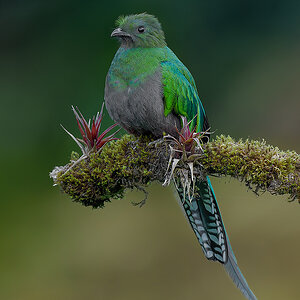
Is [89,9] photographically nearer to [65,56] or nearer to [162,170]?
[65,56]

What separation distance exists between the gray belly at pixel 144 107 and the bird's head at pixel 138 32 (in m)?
0.37

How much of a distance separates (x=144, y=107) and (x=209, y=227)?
38.6 inches

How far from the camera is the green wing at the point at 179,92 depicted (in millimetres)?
4168

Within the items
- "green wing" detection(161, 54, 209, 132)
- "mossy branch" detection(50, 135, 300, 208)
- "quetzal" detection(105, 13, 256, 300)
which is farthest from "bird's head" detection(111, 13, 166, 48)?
"mossy branch" detection(50, 135, 300, 208)

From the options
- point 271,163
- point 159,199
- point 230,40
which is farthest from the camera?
point 230,40

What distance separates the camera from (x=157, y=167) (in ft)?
11.7

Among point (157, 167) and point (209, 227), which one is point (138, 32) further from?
point (209, 227)

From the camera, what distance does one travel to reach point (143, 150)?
362cm

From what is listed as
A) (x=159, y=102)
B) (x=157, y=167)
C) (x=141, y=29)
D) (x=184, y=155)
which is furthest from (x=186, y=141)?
(x=141, y=29)

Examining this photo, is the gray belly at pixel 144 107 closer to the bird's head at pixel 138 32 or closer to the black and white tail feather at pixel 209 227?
the bird's head at pixel 138 32

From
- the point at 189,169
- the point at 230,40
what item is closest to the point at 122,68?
the point at 189,169

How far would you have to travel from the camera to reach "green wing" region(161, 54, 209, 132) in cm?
417

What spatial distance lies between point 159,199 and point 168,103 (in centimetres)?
350

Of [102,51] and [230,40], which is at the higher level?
[102,51]
